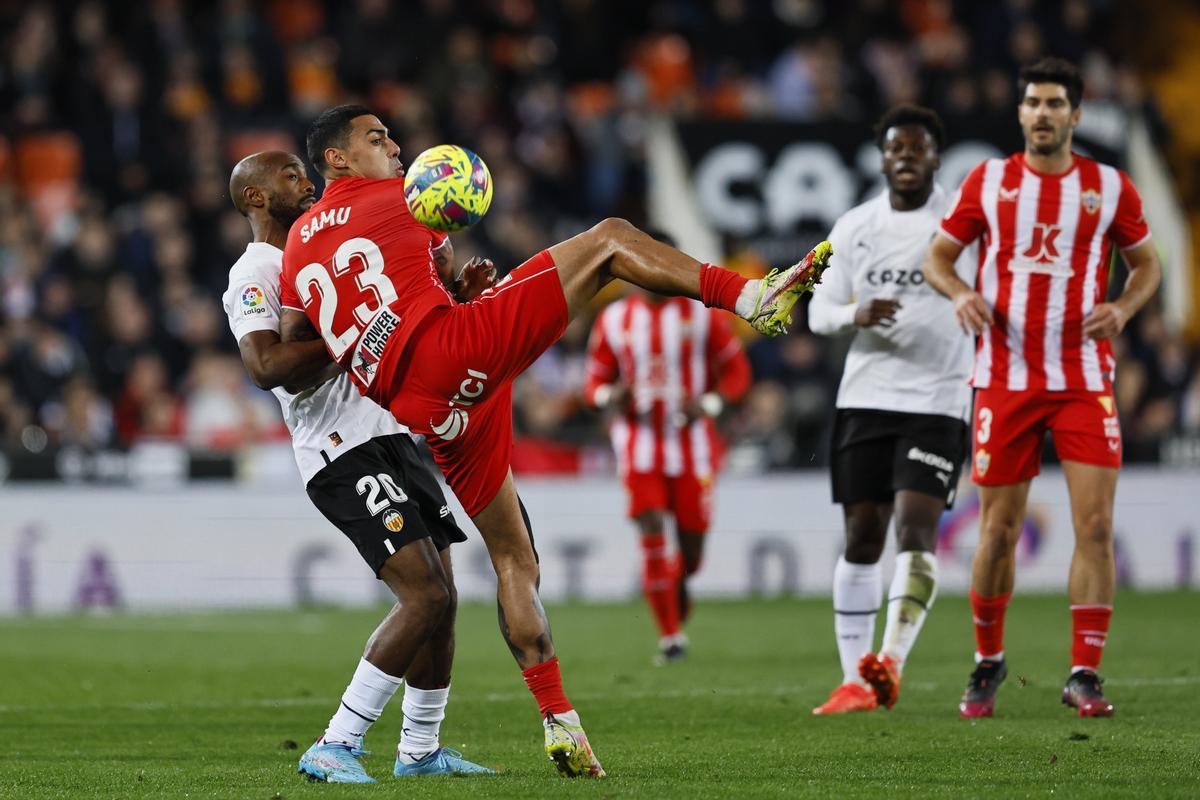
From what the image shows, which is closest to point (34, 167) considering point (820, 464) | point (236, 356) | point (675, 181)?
point (236, 356)

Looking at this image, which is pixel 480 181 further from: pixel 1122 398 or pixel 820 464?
pixel 1122 398

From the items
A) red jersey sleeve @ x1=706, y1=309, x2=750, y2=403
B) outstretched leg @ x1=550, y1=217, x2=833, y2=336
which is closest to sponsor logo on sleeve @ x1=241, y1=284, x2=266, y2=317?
outstretched leg @ x1=550, y1=217, x2=833, y2=336

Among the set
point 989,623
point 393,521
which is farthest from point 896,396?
point 393,521

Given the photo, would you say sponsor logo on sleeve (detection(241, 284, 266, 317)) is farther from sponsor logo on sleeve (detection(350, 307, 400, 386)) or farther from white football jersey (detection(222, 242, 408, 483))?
sponsor logo on sleeve (detection(350, 307, 400, 386))

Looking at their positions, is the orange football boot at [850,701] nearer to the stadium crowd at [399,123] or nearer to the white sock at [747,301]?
the white sock at [747,301]

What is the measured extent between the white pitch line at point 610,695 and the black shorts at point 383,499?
2.45 metres

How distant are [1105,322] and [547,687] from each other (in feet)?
9.78

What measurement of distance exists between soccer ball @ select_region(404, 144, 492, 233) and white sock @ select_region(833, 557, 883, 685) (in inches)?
125

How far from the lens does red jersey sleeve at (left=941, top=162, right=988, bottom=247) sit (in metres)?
7.98

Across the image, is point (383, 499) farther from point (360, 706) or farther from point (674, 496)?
point (674, 496)

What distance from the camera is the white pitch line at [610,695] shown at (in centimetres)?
886

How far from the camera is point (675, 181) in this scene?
1692 cm

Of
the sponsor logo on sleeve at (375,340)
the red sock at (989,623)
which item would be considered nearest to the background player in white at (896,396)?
the red sock at (989,623)

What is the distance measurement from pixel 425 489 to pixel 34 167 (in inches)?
529
